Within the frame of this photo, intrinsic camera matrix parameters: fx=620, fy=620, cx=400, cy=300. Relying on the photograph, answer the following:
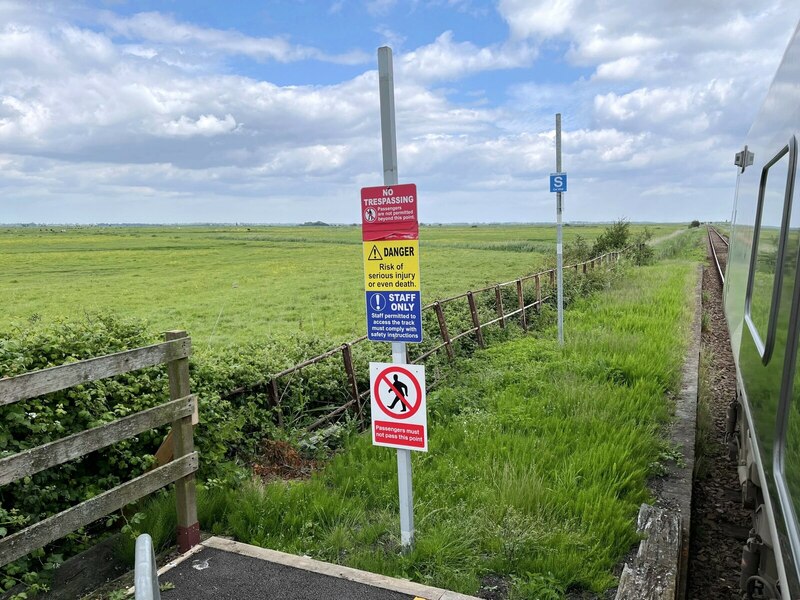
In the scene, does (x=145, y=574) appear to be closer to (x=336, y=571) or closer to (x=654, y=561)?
(x=336, y=571)

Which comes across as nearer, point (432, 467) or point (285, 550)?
point (285, 550)

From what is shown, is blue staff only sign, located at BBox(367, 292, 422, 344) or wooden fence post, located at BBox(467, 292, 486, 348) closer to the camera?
blue staff only sign, located at BBox(367, 292, 422, 344)

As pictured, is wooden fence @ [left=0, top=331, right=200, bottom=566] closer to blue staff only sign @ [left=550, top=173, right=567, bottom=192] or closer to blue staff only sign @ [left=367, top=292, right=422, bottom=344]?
blue staff only sign @ [left=367, top=292, right=422, bottom=344]

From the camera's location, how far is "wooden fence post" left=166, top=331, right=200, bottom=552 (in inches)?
148

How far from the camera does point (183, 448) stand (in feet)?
12.4

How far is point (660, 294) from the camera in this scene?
14641mm

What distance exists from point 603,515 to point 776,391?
1630 mm

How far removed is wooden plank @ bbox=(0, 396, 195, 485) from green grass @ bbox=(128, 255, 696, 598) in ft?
3.21

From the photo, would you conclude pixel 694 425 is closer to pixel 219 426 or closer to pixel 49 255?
pixel 219 426

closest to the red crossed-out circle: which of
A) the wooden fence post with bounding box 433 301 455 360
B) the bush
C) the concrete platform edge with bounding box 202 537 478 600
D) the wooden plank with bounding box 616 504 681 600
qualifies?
the concrete platform edge with bounding box 202 537 478 600

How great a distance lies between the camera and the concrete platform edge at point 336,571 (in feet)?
10.9

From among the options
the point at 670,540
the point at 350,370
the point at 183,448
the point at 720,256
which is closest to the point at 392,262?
the point at 183,448

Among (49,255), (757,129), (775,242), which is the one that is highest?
(757,129)

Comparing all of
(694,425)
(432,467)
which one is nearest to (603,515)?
(432,467)
